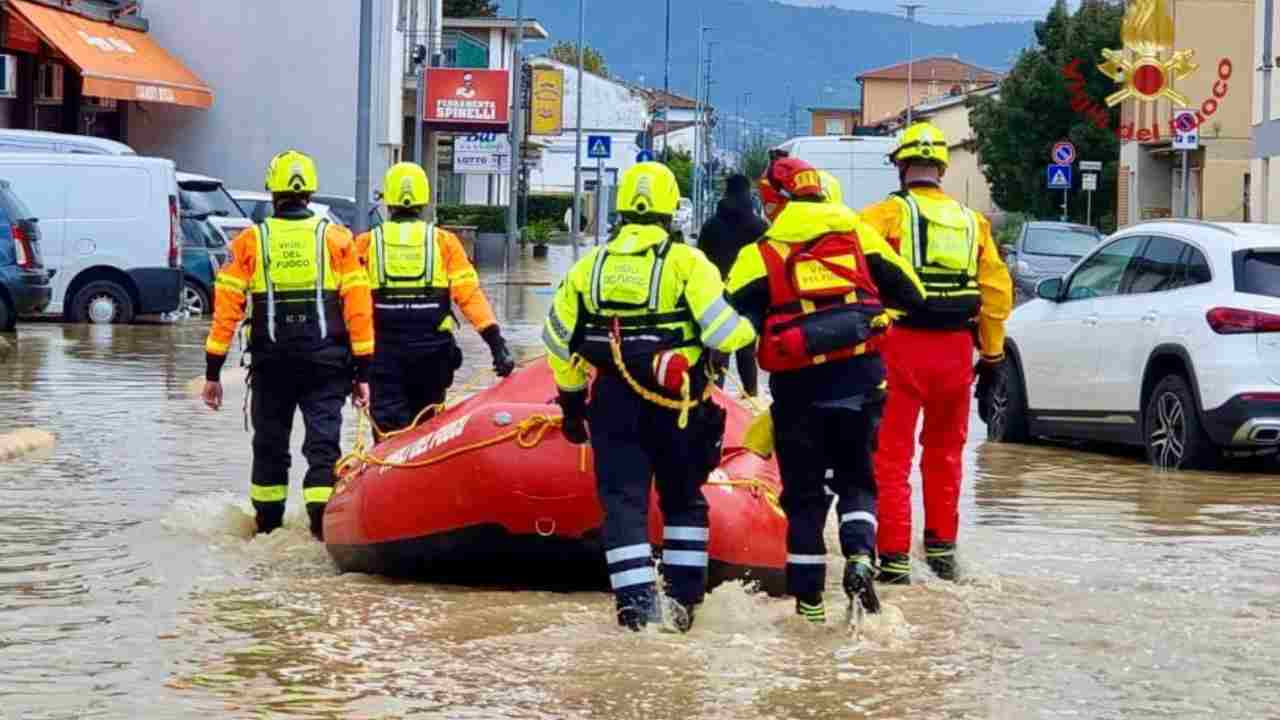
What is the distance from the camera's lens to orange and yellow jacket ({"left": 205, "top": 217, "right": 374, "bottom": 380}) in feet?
34.0

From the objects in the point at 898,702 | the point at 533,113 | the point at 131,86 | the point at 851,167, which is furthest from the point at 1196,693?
the point at 533,113

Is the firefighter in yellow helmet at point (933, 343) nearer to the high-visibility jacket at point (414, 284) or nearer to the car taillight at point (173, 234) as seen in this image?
the high-visibility jacket at point (414, 284)

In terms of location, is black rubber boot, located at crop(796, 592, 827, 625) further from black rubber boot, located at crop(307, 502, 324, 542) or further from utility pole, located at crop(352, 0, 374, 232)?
utility pole, located at crop(352, 0, 374, 232)

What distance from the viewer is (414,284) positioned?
10.8 meters

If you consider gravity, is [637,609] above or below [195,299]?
below

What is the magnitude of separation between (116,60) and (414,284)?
103 feet

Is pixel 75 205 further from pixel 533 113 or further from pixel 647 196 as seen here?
pixel 533 113

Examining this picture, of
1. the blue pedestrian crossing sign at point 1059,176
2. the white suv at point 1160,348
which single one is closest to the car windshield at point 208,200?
the white suv at point 1160,348

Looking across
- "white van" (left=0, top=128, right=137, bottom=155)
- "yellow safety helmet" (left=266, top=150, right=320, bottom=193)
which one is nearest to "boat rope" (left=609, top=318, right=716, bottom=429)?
"yellow safety helmet" (left=266, top=150, right=320, bottom=193)

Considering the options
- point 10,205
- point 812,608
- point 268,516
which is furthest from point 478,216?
point 812,608

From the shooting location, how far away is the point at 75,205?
87.2 feet

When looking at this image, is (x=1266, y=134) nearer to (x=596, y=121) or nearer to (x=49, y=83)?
(x=49, y=83)

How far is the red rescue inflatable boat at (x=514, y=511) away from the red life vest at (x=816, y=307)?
0.77m

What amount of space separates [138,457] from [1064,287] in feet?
19.9
